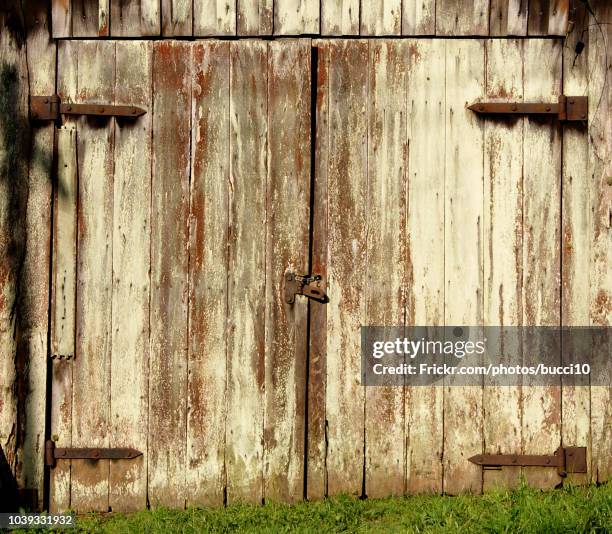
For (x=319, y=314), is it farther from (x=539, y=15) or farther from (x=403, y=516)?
(x=539, y=15)

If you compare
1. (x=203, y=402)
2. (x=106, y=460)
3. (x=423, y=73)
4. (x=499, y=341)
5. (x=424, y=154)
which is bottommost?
(x=106, y=460)

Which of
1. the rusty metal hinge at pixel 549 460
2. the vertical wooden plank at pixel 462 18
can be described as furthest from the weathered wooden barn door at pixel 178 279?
the rusty metal hinge at pixel 549 460

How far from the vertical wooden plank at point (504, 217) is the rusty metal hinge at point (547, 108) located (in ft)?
0.17

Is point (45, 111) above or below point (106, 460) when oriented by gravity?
above

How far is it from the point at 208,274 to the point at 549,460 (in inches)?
79.1

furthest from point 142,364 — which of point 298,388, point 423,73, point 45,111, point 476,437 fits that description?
point 423,73

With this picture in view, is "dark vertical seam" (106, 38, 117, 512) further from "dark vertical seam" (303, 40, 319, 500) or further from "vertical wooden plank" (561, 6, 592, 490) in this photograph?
"vertical wooden plank" (561, 6, 592, 490)

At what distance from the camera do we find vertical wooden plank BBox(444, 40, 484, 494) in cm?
456

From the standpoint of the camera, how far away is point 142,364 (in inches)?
181

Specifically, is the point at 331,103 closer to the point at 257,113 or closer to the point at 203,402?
the point at 257,113

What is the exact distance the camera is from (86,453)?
4.57 meters

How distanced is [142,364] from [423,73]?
2.11 m

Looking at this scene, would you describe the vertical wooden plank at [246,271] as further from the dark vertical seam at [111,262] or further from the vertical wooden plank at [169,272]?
the dark vertical seam at [111,262]

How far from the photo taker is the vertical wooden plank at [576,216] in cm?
455
